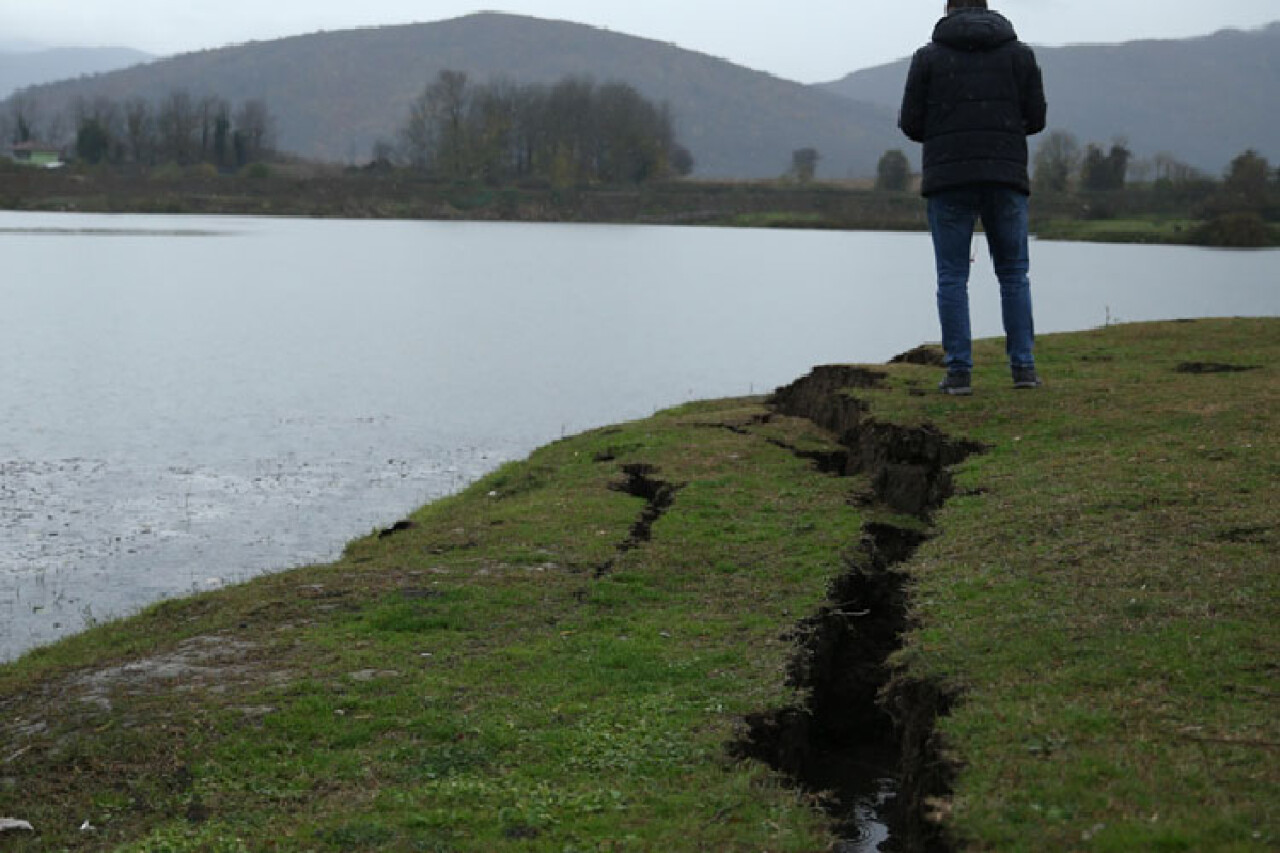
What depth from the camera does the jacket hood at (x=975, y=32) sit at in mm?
12070

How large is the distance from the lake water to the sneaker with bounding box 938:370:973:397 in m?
6.54

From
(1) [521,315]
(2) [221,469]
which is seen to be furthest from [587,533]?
(1) [521,315]

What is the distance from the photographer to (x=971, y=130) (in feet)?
39.8

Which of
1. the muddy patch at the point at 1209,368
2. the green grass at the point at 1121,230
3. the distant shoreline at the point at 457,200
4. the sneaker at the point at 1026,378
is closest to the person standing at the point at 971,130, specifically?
the sneaker at the point at 1026,378

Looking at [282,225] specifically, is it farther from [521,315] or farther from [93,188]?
[521,315]

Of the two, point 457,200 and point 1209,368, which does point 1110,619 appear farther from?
point 457,200

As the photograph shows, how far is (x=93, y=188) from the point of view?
5103 inches

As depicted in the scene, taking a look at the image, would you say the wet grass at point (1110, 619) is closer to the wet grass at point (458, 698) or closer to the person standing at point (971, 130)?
the wet grass at point (458, 698)

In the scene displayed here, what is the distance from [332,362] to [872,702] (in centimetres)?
2345

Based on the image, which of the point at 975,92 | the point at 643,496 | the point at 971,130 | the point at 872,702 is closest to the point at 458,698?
the point at 872,702

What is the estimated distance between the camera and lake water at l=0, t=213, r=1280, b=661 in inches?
583

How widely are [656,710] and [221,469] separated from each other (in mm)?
12976

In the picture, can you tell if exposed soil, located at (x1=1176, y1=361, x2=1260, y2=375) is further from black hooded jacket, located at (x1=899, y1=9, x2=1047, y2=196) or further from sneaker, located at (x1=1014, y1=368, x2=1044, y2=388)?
black hooded jacket, located at (x1=899, y1=9, x2=1047, y2=196)

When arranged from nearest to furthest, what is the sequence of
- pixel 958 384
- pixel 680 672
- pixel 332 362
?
1. pixel 680 672
2. pixel 958 384
3. pixel 332 362
